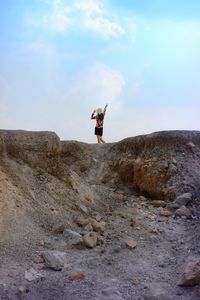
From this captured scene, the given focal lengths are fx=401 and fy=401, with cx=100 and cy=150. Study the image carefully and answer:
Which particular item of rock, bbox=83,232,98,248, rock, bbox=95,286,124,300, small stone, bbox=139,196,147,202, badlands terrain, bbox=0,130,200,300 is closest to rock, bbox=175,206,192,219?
badlands terrain, bbox=0,130,200,300

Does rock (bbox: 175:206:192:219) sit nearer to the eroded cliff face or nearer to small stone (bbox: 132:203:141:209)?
the eroded cliff face

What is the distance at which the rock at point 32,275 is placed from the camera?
5198 millimetres

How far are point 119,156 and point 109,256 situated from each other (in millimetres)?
5284

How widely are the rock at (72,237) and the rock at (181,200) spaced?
9.23 ft

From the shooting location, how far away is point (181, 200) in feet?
28.6

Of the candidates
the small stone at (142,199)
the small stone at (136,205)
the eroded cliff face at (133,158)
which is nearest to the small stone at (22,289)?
the eroded cliff face at (133,158)

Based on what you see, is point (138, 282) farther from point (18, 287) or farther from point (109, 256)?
point (18, 287)

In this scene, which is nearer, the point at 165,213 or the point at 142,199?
the point at 165,213

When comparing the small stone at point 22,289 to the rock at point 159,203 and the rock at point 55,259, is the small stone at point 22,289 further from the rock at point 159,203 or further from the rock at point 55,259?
the rock at point 159,203

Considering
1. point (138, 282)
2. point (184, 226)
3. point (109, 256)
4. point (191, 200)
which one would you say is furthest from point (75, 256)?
point (191, 200)

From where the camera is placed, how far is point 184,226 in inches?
301

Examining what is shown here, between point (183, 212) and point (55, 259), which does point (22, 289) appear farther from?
point (183, 212)

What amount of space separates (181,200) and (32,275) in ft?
14.4

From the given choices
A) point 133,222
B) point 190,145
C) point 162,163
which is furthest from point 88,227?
point 190,145
